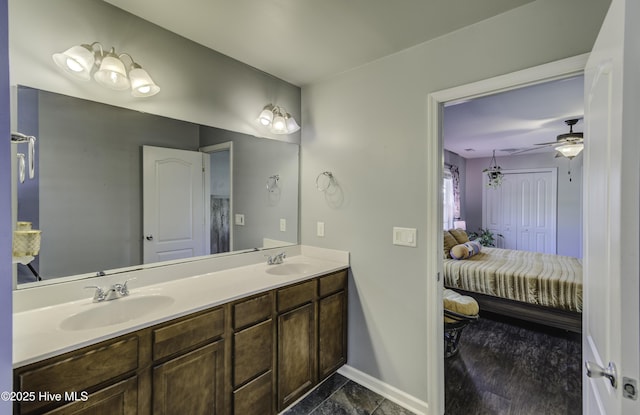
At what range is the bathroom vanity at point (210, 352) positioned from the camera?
1.03m

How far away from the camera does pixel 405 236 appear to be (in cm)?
196

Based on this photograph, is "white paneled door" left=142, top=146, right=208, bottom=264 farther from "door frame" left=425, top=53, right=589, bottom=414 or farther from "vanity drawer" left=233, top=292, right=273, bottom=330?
"door frame" left=425, top=53, right=589, bottom=414

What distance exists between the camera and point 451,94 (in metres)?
1.75

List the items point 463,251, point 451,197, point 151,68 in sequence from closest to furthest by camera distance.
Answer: point 151,68
point 463,251
point 451,197

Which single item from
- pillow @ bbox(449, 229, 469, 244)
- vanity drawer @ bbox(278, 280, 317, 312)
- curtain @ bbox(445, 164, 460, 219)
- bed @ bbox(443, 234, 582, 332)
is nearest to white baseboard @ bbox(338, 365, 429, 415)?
vanity drawer @ bbox(278, 280, 317, 312)

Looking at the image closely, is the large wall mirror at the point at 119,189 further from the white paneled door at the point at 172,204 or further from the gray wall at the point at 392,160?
the gray wall at the point at 392,160

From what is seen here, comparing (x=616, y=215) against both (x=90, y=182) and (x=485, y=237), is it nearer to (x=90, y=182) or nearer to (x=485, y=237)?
(x=90, y=182)

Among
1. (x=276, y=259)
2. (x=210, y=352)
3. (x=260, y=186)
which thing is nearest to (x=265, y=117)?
(x=260, y=186)

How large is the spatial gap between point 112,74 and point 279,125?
44.2 inches

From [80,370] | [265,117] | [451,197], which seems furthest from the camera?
[451,197]

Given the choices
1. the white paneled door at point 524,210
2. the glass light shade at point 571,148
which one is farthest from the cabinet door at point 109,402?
the white paneled door at point 524,210

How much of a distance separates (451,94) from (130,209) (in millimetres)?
2031

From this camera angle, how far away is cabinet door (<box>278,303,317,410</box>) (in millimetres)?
1790

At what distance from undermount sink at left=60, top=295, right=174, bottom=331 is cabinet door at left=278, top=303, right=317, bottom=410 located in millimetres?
697
